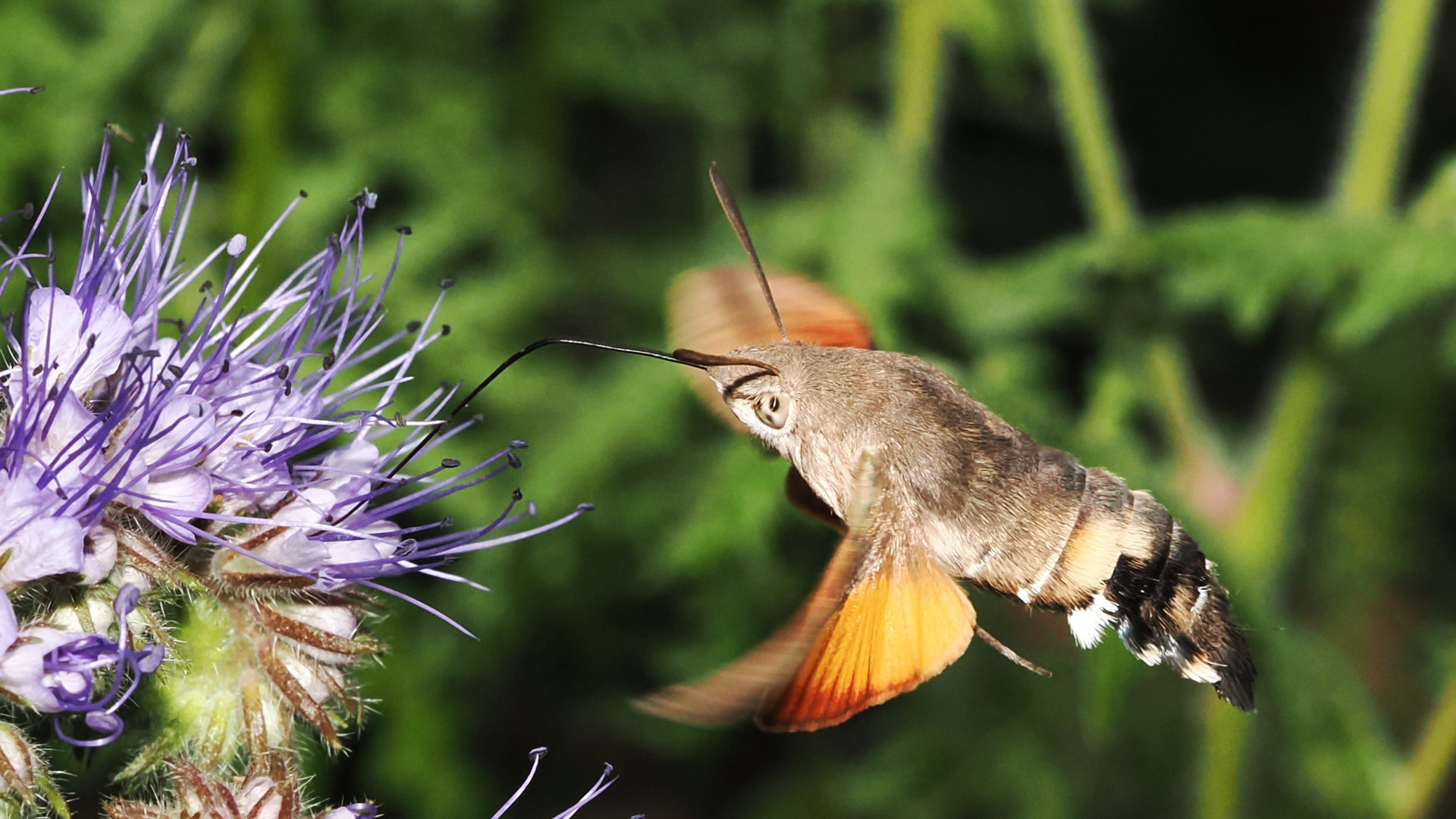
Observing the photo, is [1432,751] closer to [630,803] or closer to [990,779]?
[990,779]

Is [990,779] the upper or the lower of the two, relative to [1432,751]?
lower

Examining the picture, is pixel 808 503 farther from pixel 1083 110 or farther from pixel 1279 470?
pixel 1279 470

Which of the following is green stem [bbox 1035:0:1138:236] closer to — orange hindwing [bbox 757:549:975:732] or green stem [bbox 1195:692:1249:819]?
green stem [bbox 1195:692:1249:819]

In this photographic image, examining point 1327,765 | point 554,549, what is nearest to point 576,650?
point 554,549

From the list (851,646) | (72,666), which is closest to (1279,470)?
(851,646)

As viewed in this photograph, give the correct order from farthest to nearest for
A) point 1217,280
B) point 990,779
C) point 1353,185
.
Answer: point 990,779
point 1353,185
point 1217,280

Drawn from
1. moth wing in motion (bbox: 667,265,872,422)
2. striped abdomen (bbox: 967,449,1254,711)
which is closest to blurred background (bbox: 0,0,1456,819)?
striped abdomen (bbox: 967,449,1254,711)

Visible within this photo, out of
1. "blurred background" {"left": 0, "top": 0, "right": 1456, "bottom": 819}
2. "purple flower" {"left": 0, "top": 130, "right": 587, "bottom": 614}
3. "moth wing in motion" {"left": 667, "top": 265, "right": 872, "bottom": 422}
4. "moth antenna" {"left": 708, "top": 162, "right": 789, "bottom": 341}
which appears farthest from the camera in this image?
→ "blurred background" {"left": 0, "top": 0, "right": 1456, "bottom": 819}
